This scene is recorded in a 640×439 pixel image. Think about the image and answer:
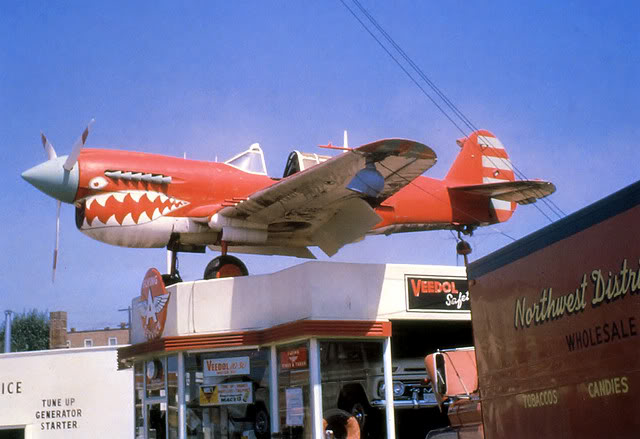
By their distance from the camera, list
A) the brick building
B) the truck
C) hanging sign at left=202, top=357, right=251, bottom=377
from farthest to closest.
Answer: the brick building → hanging sign at left=202, top=357, right=251, bottom=377 → the truck

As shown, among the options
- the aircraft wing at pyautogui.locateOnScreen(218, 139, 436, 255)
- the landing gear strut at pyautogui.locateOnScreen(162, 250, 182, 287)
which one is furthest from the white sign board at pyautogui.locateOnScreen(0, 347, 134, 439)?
the aircraft wing at pyautogui.locateOnScreen(218, 139, 436, 255)

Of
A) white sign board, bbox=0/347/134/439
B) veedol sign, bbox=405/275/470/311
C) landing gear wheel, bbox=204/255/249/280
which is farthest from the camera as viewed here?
white sign board, bbox=0/347/134/439

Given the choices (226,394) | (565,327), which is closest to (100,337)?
(226,394)

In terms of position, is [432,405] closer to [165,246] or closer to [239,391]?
[239,391]

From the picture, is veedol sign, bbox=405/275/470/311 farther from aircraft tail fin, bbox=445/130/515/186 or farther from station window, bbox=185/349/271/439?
aircraft tail fin, bbox=445/130/515/186

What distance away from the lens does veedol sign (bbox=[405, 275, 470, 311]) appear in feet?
49.2

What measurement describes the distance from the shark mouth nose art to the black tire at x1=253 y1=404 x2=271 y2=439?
5.31 metres

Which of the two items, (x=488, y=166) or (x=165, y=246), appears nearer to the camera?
(x=165, y=246)

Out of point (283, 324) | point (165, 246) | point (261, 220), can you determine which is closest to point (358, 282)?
point (283, 324)

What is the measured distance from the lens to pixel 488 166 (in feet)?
77.1

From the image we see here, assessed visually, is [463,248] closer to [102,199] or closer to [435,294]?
[435,294]

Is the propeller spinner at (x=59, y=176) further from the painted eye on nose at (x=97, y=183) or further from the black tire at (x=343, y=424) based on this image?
the black tire at (x=343, y=424)

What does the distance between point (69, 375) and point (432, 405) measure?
14.1 metres

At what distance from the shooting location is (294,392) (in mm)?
14008
